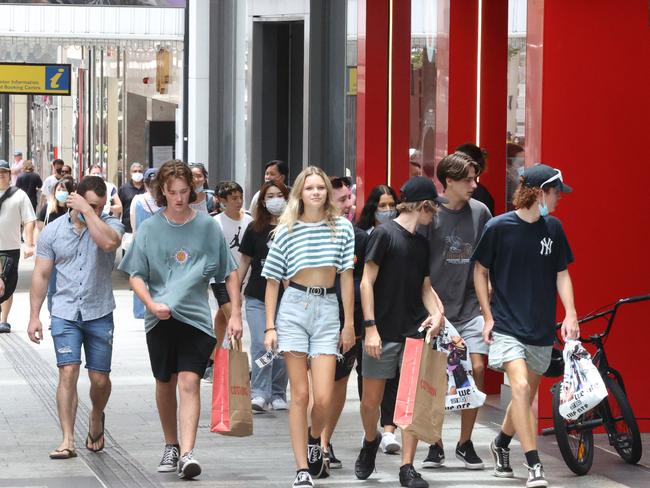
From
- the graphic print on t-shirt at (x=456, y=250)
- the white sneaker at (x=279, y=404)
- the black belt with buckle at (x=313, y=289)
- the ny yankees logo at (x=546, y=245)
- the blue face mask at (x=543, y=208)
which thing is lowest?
the white sneaker at (x=279, y=404)

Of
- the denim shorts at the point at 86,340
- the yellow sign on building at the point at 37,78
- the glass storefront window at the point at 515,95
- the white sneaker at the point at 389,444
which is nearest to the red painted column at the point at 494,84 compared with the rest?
the glass storefront window at the point at 515,95

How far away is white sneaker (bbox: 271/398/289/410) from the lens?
11.6 metres

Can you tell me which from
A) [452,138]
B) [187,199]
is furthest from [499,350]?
[452,138]

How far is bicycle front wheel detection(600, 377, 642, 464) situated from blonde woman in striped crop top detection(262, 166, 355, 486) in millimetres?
1739

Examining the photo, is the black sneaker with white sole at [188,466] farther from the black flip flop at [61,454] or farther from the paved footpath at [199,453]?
the black flip flop at [61,454]

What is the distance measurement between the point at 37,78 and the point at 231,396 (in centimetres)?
2625

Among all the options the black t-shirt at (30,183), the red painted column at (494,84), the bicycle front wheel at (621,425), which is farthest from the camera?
the black t-shirt at (30,183)

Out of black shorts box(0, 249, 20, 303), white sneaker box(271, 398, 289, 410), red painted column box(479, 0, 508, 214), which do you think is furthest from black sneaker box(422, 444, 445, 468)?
black shorts box(0, 249, 20, 303)

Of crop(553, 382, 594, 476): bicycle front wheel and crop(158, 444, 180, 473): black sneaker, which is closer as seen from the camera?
crop(553, 382, 594, 476): bicycle front wheel

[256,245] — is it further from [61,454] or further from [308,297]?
[308,297]

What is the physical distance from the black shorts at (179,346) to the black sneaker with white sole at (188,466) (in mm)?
480

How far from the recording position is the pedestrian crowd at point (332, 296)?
8.38 metres

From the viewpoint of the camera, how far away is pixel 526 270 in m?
8.60

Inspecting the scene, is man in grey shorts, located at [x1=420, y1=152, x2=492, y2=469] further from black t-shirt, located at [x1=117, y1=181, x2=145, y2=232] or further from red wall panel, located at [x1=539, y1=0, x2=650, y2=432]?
black t-shirt, located at [x1=117, y1=181, x2=145, y2=232]
